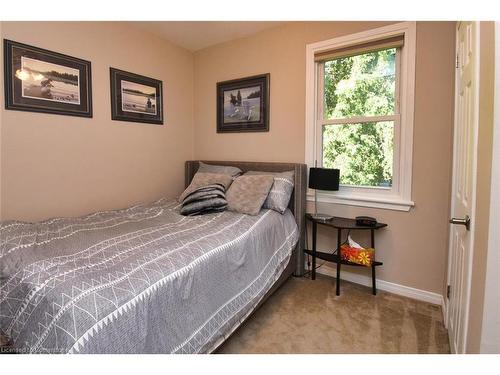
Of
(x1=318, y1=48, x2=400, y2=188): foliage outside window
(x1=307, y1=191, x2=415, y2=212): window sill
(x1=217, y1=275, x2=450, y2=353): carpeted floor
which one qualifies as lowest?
(x1=217, y1=275, x2=450, y2=353): carpeted floor

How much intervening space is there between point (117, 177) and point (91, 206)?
0.37 meters

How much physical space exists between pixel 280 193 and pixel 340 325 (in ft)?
3.74

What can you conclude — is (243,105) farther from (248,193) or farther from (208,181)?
(248,193)

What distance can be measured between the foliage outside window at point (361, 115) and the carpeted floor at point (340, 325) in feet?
3.41

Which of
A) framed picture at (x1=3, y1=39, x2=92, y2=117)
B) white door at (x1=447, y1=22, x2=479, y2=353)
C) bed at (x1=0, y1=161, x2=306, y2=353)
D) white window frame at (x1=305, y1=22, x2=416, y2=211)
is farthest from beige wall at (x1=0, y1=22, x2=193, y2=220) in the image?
white door at (x1=447, y1=22, x2=479, y2=353)

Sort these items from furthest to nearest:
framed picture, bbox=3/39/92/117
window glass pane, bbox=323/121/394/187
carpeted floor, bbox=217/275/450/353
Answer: window glass pane, bbox=323/121/394/187 → framed picture, bbox=3/39/92/117 → carpeted floor, bbox=217/275/450/353

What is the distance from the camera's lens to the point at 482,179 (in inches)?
39.6

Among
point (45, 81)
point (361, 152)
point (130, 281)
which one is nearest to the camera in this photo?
point (130, 281)

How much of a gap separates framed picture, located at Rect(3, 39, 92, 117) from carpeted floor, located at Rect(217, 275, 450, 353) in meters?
2.25

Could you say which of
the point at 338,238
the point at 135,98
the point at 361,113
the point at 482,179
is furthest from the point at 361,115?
the point at 135,98

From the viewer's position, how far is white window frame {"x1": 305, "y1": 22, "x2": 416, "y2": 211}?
2.17 meters

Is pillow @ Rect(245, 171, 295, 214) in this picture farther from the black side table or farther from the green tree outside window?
the green tree outside window

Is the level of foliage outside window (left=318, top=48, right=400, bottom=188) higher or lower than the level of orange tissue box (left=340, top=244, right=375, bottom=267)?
higher
